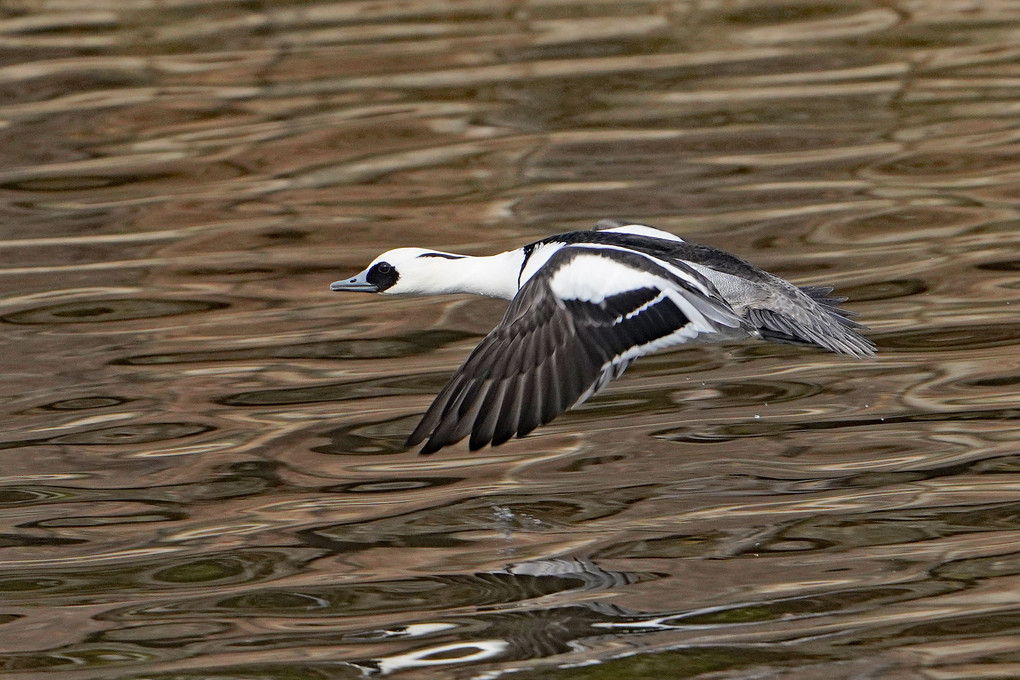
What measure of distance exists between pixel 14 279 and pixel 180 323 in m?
1.54

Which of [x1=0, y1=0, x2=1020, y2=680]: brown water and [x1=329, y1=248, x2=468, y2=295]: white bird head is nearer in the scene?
[x1=0, y1=0, x2=1020, y2=680]: brown water

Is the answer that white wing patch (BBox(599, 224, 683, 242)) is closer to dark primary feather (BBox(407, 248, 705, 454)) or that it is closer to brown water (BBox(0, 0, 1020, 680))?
brown water (BBox(0, 0, 1020, 680))

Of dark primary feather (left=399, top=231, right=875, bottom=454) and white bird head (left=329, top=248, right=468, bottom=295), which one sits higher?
white bird head (left=329, top=248, right=468, bottom=295)

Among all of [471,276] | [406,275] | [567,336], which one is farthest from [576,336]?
[406,275]

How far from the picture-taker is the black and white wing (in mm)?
5875

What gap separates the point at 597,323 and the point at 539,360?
299mm

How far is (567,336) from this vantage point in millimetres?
6109

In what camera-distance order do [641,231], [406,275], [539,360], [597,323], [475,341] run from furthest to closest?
[475,341], [406,275], [641,231], [597,323], [539,360]

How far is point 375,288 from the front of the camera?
7586mm

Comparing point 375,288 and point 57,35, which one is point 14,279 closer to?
point 375,288

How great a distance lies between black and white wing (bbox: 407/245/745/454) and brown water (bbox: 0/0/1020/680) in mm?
A: 453

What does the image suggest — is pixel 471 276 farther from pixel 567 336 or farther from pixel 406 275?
pixel 567 336

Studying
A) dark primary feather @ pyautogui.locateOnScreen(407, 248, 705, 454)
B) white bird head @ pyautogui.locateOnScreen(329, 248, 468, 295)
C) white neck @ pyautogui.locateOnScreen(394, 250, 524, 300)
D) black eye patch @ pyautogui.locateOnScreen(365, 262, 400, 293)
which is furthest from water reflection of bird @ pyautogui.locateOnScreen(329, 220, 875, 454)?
black eye patch @ pyautogui.locateOnScreen(365, 262, 400, 293)

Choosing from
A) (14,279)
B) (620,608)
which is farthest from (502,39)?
(620,608)
